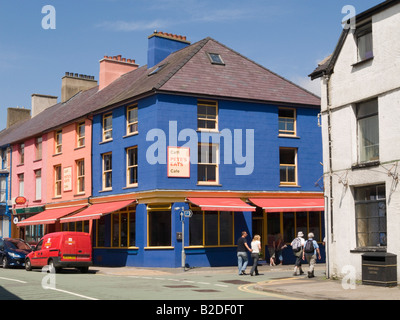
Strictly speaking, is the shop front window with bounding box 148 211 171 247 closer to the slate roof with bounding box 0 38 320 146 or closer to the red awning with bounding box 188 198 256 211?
the red awning with bounding box 188 198 256 211

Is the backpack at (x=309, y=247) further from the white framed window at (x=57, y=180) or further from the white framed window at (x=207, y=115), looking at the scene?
the white framed window at (x=57, y=180)

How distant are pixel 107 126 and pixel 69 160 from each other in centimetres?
494

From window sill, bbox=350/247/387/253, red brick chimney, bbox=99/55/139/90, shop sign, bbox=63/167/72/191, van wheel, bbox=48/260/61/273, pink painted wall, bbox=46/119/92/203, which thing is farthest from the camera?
red brick chimney, bbox=99/55/139/90

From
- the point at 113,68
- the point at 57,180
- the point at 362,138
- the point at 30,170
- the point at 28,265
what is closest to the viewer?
the point at 362,138

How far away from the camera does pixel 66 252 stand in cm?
2583

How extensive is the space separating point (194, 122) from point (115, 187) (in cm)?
584

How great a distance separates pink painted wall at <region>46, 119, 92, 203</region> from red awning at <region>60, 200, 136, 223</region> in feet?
6.47

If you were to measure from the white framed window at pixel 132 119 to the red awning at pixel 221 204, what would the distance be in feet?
17.4

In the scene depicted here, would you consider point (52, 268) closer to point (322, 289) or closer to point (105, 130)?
point (105, 130)

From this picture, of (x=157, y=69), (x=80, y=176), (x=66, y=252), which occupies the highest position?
(x=157, y=69)

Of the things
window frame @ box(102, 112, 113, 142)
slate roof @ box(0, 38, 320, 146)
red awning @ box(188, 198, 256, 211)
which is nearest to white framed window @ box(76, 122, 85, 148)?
slate roof @ box(0, 38, 320, 146)

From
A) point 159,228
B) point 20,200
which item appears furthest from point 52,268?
point 20,200

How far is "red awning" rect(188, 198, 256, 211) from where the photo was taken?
28.3m

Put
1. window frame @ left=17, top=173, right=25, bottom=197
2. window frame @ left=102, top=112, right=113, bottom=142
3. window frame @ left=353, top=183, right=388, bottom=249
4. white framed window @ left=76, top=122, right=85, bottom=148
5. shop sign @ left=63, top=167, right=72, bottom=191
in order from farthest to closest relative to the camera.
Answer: window frame @ left=17, top=173, right=25, bottom=197, shop sign @ left=63, top=167, right=72, bottom=191, white framed window @ left=76, top=122, right=85, bottom=148, window frame @ left=102, top=112, right=113, bottom=142, window frame @ left=353, top=183, right=388, bottom=249
